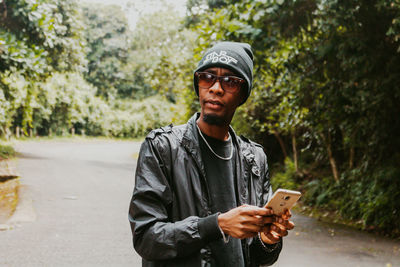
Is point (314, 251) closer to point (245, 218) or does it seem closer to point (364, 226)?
point (364, 226)

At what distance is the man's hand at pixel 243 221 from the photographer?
65.6 inches

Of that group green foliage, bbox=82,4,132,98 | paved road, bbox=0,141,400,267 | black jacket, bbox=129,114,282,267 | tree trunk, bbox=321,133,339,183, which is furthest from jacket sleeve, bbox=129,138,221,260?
green foliage, bbox=82,4,132,98

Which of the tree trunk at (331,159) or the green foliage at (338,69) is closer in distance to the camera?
the green foliage at (338,69)

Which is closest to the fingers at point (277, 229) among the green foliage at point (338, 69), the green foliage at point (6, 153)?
the green foliage at point (338, 69)

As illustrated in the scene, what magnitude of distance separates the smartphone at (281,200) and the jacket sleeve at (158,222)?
0.74 feet

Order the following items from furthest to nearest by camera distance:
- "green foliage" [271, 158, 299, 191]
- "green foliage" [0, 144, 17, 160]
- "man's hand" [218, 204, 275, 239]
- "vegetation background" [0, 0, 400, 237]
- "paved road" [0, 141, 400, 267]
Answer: "green foliage" [0, 144, 17, 160]
"green foliage" [271, 158, 299, 191]
"vegetation background" [0, 0, 400, 237]
"paved road" [0, 141, 400, 267]
"man's hand" [218, 204, 275, 239]

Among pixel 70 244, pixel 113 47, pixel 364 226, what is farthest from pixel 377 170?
pixel 113 47

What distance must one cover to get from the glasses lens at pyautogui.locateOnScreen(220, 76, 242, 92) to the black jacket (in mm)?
222

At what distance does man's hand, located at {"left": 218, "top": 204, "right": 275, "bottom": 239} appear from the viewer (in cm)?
167

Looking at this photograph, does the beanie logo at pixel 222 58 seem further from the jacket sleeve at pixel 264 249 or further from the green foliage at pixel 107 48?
the green foliage at pixel 107 48

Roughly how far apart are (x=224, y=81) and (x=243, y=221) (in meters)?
0.69

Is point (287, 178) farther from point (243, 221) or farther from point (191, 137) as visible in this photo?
point (243, 221)

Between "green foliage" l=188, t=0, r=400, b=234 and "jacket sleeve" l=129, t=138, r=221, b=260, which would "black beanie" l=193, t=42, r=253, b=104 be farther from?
"green foliage" l=188, t=0, r=400, b=234

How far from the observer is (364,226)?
28.2ft
